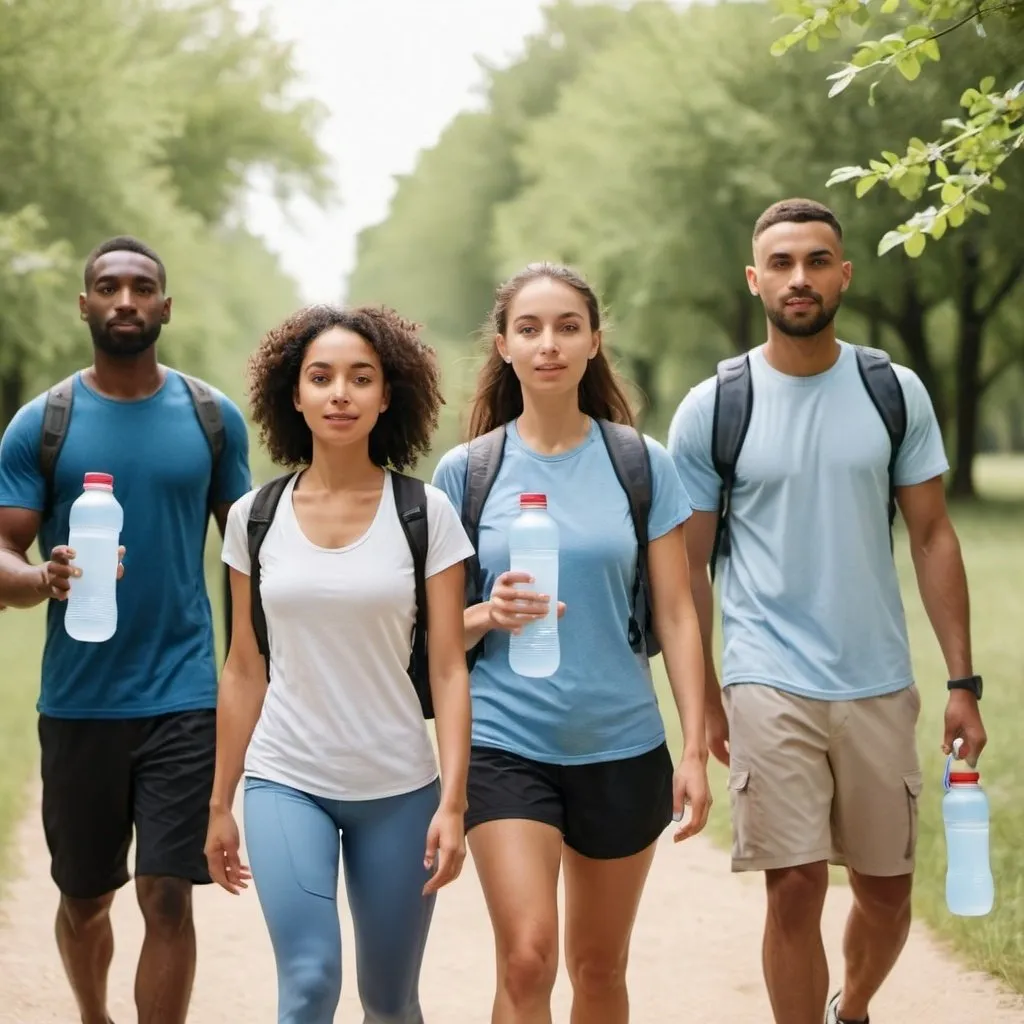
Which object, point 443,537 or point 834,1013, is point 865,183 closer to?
point 443,537

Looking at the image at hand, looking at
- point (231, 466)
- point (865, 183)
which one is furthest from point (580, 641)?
point (865, 183)

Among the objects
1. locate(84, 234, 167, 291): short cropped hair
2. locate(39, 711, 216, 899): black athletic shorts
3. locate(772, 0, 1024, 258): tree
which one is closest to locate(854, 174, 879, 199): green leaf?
locate(772, 0, 1024, 258): tree

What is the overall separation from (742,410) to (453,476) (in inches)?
41.2

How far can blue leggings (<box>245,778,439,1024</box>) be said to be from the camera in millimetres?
4402

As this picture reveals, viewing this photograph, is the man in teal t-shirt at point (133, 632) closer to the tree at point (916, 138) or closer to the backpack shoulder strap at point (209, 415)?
the backpack shoulder strap at point (209, 415)

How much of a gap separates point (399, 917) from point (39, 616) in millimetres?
17546

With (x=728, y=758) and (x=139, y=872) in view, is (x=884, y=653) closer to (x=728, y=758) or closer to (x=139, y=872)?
(x=728, y=758)

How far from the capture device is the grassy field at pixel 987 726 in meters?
8.07

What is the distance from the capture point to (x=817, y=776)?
18.3 ft

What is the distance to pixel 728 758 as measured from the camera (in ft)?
19.0

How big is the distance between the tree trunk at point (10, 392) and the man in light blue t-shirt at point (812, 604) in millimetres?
22877

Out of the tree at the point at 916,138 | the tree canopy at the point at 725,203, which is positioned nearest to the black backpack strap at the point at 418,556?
the tree at the point at 916,138

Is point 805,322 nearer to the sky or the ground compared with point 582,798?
nearer to the sky

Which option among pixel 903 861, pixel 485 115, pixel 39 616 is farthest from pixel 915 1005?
pixel 485 115
